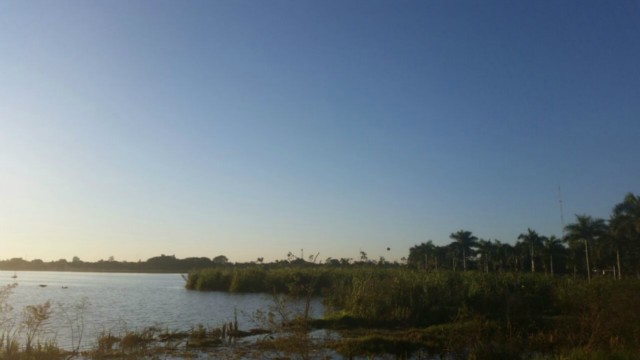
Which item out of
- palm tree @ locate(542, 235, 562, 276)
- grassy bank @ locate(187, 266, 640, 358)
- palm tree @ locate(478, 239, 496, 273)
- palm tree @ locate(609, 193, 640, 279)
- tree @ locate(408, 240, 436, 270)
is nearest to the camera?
grassy bank @ locate(187, 266, 640, 358)

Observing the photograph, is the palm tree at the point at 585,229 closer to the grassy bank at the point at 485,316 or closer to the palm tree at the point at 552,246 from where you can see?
the palm tree at the point at 552,246

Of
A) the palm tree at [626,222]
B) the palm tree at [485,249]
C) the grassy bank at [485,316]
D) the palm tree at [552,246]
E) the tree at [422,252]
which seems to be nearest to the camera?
the grassy bank at [485,316]

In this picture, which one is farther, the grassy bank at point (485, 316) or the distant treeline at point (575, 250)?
the distant treeline at point (575, 250)

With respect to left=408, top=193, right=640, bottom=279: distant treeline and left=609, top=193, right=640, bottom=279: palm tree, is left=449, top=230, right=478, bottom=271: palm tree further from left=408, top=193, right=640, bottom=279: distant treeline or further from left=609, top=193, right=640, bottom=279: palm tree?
left=609, top=193, right=640, bottom=279: palm tree

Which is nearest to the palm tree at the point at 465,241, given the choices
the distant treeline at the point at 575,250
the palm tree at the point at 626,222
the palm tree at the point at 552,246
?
the distant treeline at the point at 575,250

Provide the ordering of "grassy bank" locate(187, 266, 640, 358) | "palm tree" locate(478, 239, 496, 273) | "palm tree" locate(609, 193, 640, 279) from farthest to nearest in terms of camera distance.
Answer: "palm tree" locate(478, 239, 496, 273) < "palm tree" locate(609, 193, 640, 279) < "grassy bank" locate(187, 266, 640, 358)

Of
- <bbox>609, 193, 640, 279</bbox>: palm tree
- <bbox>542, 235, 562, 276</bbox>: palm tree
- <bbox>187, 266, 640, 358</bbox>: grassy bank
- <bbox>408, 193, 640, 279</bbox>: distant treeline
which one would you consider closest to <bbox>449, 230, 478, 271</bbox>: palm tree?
<bbox>408, 193, 640, 279</bbox>: distant treeline

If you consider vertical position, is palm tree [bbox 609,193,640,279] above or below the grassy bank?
above

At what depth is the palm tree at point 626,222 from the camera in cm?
5935

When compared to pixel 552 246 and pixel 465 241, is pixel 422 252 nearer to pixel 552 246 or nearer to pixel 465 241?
pixel 465 241

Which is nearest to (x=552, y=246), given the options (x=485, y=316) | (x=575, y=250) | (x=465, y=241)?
(x=575, y=250)

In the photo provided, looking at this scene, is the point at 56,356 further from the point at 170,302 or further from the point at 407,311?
the point at 170,302

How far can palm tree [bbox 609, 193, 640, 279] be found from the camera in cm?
5935

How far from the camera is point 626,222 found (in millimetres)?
60000
